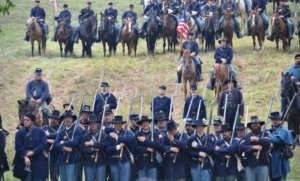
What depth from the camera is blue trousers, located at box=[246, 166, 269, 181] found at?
48.4ft

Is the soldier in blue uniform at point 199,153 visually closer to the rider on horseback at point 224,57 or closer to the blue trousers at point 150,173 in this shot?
the blue trousers at point 150,173

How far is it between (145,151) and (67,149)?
1.76 m

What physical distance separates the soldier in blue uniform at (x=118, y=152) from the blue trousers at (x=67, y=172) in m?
0.87

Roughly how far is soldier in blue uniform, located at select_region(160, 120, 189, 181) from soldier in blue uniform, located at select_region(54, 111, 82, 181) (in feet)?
6.51

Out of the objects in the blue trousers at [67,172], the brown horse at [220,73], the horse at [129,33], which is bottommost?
the blue trousers at [67,172]

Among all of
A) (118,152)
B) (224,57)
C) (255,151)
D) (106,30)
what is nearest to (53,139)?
(118,152)

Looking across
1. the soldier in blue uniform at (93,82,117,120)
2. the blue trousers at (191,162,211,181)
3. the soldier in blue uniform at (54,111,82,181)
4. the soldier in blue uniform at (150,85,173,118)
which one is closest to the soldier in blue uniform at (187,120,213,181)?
the blue trousers at (191,162,211,181)

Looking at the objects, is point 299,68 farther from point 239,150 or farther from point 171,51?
point 171,51

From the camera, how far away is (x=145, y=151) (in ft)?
49.0

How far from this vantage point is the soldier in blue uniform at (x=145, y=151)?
14.8 metres

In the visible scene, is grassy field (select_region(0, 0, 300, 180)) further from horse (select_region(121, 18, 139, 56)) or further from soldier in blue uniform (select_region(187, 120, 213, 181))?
soldier in blue uniform (select_region(187, 120, 213, 181))

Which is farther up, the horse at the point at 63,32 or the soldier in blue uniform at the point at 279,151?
the horse at the point at 63,32

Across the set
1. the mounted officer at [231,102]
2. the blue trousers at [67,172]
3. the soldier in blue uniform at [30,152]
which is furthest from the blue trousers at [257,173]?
the soldier in blue uniform at [30,152]

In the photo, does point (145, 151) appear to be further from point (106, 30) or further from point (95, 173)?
point (106, 30)
